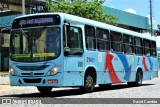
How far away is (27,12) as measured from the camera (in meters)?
45.0

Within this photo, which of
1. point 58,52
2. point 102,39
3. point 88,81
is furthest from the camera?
point 102,39

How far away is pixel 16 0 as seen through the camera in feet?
138

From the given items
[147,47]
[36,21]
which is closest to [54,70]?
[36,21]

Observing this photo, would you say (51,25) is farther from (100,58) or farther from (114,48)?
(114,48)

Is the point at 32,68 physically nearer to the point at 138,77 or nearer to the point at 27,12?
the point at 138,77

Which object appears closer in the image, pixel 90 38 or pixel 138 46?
pixel 90 38

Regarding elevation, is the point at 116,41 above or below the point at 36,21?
below

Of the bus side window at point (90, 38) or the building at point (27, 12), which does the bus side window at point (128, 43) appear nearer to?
the bus side window at point (90, 38)

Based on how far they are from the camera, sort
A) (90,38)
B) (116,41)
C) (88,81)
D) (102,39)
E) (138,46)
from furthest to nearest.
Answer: (138,46) → (116,41) → (102,39) → (90,38) → (88,81)

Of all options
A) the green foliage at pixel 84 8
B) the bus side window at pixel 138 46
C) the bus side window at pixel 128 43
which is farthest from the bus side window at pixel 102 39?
the green foliage at pixel 84 8

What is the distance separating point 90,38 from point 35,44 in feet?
8.49

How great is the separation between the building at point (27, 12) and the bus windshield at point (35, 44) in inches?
819

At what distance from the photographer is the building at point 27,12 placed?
140 feet

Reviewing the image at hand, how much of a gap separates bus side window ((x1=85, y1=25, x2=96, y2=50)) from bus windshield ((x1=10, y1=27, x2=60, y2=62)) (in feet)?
6.29
